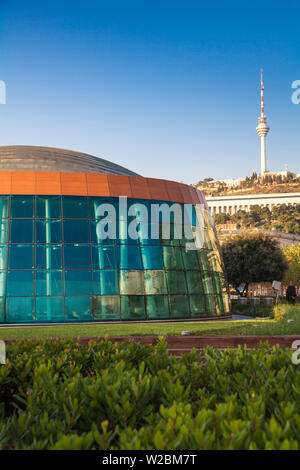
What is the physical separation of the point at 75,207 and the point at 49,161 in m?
5.52

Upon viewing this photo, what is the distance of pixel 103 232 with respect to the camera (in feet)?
79.7

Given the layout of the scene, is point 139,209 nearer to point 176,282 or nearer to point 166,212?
point 166,212

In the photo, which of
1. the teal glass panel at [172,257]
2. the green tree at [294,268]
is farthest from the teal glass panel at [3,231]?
the green tree at [294,268]

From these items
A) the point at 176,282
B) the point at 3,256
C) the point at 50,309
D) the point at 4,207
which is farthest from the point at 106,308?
the point at 4,207

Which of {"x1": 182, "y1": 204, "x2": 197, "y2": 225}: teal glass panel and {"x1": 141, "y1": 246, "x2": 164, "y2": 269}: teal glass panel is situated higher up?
{"x1": 182, "y1": 204, "x2": 197, "y2": 225}: teal glass panel

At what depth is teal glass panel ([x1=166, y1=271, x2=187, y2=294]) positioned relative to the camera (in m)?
25.1

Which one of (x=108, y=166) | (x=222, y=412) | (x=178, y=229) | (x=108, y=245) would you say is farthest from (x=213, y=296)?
(x=222, y=412)

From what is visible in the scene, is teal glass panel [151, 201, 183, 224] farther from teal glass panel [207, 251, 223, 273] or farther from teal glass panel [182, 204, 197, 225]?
teal glass panel [207, 251, 223, 273]

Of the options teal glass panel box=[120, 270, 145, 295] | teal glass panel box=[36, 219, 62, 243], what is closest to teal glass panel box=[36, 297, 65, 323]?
teal glass panel box=[36, 219, 62, 243]

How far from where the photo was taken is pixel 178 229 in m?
26.8

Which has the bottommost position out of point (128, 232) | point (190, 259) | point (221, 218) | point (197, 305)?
point (197, 305)

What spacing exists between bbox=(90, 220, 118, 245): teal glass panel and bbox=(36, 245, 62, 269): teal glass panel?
1.88 metres
